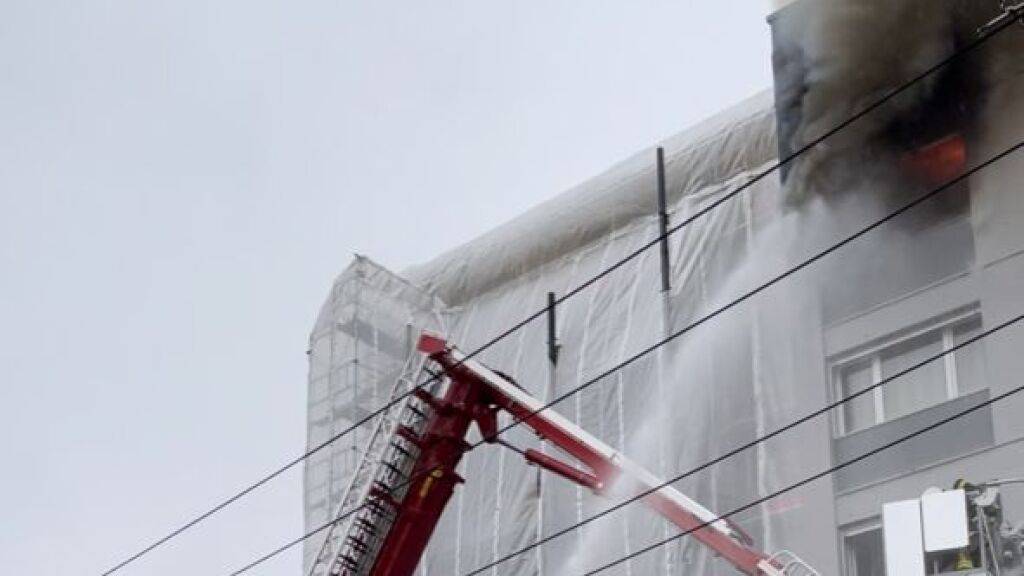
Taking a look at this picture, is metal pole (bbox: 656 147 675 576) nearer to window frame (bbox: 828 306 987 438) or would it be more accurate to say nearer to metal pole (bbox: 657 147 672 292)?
metal pole (bbox: 657 147 672 292)

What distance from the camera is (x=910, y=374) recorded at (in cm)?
2458

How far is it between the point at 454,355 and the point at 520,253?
1019 cm

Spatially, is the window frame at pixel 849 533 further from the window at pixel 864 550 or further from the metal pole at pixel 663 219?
the metal pole at pixel 663 219

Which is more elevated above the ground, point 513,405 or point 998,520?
point 513,405

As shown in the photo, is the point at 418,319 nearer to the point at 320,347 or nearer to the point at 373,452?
the point at 320,347

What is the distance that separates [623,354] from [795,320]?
10.8ft

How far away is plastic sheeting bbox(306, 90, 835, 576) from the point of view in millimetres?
26609

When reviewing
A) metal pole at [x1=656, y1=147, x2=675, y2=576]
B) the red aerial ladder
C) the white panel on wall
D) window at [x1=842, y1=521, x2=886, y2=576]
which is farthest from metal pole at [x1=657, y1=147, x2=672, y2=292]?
the white panel on wall

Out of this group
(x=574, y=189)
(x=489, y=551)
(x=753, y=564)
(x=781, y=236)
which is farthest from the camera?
(x=574, y=189)

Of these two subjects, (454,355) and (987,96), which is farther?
(987,96)

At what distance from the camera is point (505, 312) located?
3338 centimetres

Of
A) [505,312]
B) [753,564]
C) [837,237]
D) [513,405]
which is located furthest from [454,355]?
[505,312]

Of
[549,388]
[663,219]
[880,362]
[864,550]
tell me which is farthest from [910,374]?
[549,388]

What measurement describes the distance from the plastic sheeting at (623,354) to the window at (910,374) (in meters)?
0.48
